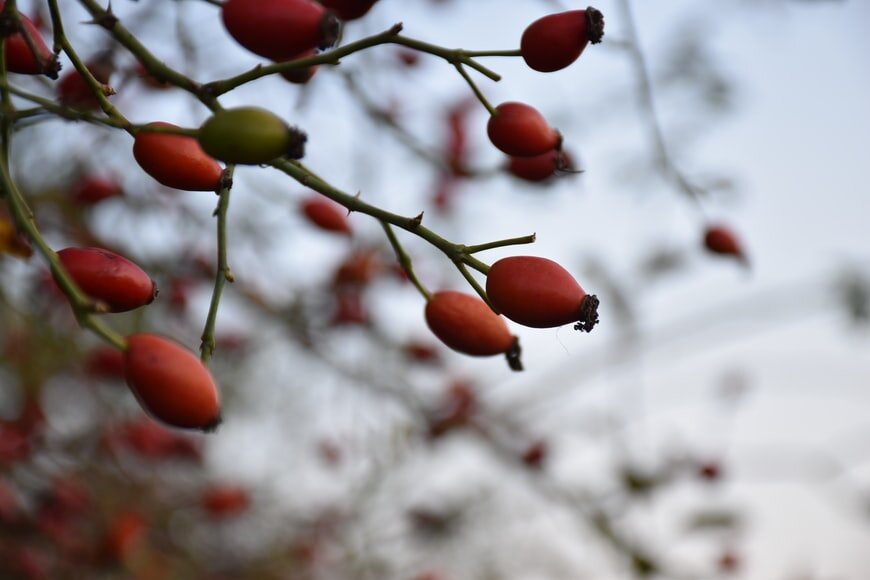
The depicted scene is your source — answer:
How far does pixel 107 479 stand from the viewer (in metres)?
3.50

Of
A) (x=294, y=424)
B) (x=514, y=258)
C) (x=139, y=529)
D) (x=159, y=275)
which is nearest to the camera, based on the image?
(x=514, y=258)

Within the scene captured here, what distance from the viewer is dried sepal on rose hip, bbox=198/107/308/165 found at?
2.53 feet

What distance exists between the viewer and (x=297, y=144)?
905 mm

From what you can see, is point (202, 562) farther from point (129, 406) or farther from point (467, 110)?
point (467, 110)

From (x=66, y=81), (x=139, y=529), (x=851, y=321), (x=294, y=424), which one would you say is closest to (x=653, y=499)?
(x=851, y=321)

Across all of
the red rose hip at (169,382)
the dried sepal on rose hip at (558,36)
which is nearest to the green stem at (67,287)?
the red rose hip at (169,382)

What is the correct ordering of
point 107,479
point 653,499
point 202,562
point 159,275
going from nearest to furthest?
point 159,275
point 653,499
point 107,479
point 202,562

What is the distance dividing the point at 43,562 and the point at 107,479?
0.47 meters

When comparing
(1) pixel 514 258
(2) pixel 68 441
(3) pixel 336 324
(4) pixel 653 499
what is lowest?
(1) pixel 514 258

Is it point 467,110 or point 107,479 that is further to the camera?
point 467,110

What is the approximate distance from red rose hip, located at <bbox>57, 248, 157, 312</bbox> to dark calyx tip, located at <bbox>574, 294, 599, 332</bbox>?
1.79 feet

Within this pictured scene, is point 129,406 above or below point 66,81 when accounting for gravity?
above

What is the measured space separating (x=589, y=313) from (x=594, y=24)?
41 cm

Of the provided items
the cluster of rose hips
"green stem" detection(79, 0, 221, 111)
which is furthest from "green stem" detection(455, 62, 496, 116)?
"green stem" detection(79, 0, 221, 111)
